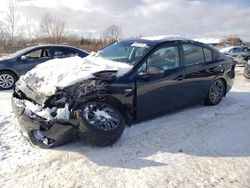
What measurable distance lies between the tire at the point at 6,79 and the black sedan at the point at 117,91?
3.70 metres

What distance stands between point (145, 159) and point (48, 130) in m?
1.40

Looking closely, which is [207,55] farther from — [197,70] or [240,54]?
[240,54]

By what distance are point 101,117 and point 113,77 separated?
0.70m

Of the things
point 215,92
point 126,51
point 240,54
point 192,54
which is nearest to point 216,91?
point 215,92

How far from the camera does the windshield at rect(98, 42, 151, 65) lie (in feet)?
16.2

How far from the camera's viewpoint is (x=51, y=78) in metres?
4.37

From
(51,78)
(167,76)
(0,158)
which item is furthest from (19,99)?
(167,76)

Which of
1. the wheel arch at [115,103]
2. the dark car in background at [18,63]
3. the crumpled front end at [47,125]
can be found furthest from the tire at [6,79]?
the wheel arch at [115,103]

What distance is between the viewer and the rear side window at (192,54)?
554cm

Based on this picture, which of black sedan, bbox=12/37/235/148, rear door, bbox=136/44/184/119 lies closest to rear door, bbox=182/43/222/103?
black sedan, bbox=12/37/235/148

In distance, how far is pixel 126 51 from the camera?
5301mm

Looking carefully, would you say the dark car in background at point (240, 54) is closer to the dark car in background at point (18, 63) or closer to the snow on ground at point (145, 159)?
the dark car in background at point (18, 63)

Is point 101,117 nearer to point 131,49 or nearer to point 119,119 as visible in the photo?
point 119,119

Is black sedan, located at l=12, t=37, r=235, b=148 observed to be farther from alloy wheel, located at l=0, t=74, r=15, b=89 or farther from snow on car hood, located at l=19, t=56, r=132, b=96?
alloy wheel, located at l=0, t=74, r=15, b=89
